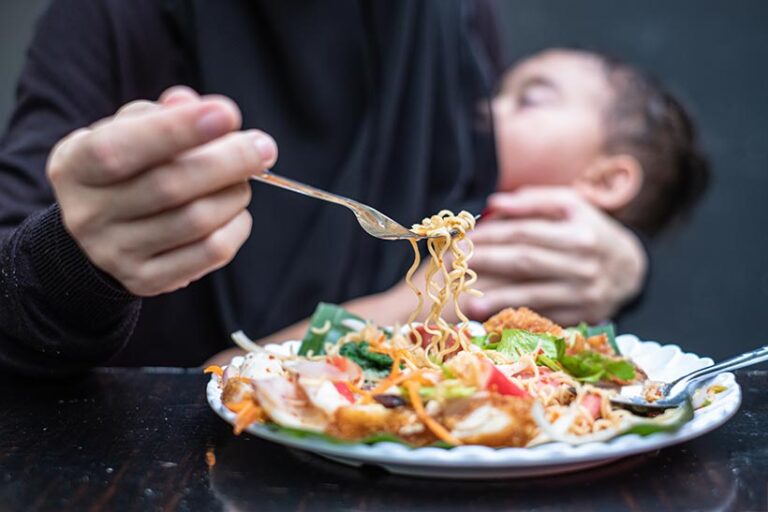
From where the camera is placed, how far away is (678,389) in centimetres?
80

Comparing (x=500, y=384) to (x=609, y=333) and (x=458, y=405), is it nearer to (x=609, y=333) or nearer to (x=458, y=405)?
(x=458, y=405)

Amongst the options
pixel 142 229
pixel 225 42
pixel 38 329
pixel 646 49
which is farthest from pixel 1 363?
pixel 646 49

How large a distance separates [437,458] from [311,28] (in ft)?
3.72

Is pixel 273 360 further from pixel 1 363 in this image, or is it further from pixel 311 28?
pixel 311 28

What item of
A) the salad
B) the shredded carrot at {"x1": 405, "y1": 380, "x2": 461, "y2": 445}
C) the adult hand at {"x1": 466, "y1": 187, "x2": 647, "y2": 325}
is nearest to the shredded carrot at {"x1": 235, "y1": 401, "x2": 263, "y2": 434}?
the salad

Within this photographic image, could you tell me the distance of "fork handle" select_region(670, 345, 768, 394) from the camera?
0.79m

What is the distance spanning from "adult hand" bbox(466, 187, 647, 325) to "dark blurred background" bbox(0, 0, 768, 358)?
1.14m

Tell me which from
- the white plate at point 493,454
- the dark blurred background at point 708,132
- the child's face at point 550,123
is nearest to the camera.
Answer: the white plate at point 493,454

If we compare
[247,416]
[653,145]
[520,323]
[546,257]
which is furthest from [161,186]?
[653,145]

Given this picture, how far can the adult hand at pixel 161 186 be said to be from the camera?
68 cm

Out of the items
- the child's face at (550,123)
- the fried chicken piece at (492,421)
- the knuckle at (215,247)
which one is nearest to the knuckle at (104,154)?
the knuckle at (215,247)

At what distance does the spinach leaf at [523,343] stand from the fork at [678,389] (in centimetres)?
8

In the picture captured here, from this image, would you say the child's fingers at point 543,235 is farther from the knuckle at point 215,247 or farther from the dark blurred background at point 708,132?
the dark blurred background at point 708,132

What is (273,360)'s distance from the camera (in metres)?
0.81
